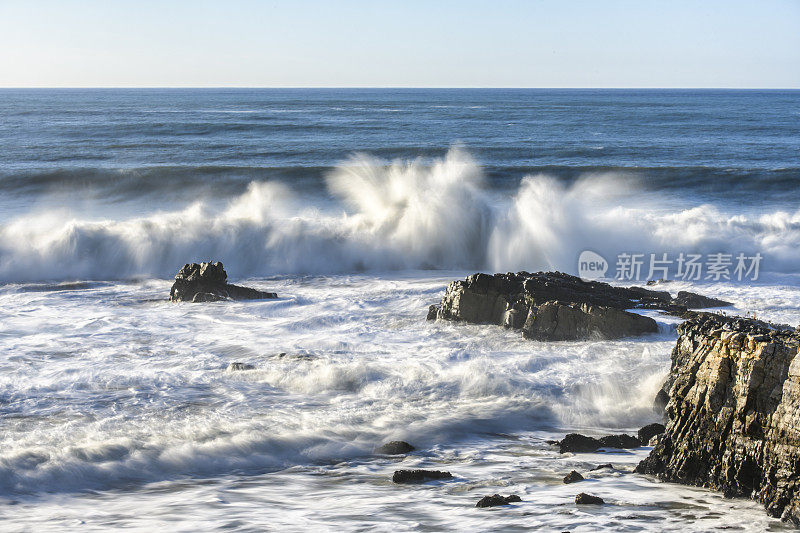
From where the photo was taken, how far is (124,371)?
11.2 meters

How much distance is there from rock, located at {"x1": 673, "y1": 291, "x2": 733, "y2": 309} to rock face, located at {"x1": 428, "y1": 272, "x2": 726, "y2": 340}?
8 centimetres

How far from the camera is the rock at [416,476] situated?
770 cm

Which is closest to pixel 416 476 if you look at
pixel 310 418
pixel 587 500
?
pixel 587 500

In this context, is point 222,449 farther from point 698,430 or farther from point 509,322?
point 509,322

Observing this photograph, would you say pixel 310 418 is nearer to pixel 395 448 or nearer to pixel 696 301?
pixel 395 448

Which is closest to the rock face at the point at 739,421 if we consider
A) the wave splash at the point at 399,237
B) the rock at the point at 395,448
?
the rock at the point at 395,448

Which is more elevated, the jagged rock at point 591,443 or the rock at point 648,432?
the rock at point 648,432

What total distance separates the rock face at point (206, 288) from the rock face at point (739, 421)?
9935 millimetres

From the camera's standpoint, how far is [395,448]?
343 inches

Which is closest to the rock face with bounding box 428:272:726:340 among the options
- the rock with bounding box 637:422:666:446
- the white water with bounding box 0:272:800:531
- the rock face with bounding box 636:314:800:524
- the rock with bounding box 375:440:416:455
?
the white water with bounding box 0:272:800:531

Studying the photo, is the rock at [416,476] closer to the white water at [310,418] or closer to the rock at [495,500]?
the white water at [310,418]

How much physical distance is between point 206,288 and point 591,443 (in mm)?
9308

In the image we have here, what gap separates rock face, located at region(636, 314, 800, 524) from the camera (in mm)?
6254

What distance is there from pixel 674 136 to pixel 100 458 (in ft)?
146
